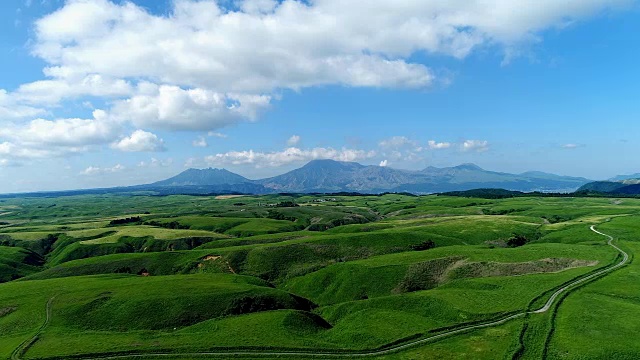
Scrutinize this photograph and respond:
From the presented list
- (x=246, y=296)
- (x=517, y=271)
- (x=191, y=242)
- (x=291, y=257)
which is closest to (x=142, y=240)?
(x=191, y=242)

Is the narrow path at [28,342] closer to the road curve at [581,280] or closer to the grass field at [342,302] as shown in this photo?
the grass field at [342,302]

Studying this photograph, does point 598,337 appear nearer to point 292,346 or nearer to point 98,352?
point 292,346

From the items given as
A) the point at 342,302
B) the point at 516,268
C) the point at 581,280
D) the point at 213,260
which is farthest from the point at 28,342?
the point at 581,280

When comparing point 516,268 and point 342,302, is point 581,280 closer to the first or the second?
point 516,268

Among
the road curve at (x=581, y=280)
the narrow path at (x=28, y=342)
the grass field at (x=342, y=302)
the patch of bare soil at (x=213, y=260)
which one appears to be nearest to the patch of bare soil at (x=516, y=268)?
the grass field at (x=342, y=302)

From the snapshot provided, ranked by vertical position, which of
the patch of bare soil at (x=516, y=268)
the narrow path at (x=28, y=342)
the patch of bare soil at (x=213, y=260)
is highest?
the patch of bare soil at (x=516, y=268)

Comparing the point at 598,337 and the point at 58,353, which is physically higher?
the point at 598,337

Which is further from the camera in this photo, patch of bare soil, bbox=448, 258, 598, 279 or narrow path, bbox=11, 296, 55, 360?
patch of bare soil, bbox=448, 258, 598, 279

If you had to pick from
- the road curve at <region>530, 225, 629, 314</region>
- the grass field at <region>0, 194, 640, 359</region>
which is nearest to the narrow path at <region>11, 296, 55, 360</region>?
the grass field at <region>0, 194, 640, 359</region>

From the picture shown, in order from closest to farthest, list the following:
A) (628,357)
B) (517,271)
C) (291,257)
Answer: (628,357), (517,271), (291,257)

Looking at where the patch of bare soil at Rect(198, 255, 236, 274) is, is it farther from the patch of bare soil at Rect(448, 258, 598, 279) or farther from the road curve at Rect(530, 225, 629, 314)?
the road curve at Rect(530, 225, 629, 314)

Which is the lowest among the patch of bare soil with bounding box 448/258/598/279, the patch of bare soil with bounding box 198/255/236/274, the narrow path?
the narrow path
